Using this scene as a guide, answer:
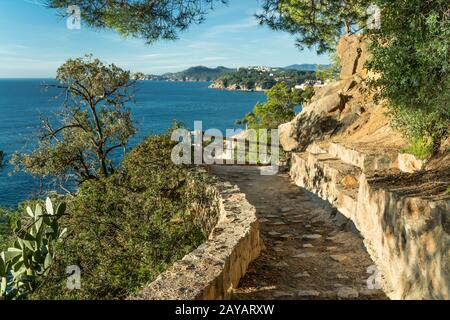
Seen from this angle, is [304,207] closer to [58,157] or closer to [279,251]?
[279,251]

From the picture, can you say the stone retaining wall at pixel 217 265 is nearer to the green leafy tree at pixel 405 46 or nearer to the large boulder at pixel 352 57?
the green leafy tree at pixel 405 46

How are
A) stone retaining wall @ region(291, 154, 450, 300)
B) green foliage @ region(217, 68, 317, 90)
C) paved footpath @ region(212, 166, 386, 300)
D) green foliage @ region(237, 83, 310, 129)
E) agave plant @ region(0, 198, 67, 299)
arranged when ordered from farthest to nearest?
green foliage @ region(217, 68, 317, 90)
green foliage @ region(237, 83, 310, 129)
paved footpath @ region(212, 166, 386, 300)
agave plant @ region(0, 198, 67, 299)
stone retaining wall @ region(291, 154, 450, 300)

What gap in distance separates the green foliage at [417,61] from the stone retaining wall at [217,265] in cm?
346

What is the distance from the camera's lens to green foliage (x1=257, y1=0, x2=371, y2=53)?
8070mm

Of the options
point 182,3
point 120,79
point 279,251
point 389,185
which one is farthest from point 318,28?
point 120,79

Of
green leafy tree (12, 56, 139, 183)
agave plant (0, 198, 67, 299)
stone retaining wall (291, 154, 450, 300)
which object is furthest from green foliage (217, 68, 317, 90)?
agave plant (0, 198, 67, 299)

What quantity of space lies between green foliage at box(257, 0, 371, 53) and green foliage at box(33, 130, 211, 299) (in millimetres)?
3884

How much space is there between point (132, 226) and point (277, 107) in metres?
33.5

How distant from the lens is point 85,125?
15.3 m

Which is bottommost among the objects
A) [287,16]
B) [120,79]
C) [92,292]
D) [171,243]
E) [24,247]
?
[92,292]

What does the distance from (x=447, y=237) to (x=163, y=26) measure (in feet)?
19.9

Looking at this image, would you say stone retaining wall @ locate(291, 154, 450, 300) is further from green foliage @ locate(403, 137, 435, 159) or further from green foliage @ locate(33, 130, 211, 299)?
green foliage @ locate(33, 130, 211, 299)

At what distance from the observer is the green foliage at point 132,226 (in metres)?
7.73

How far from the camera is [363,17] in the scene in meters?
8.08
